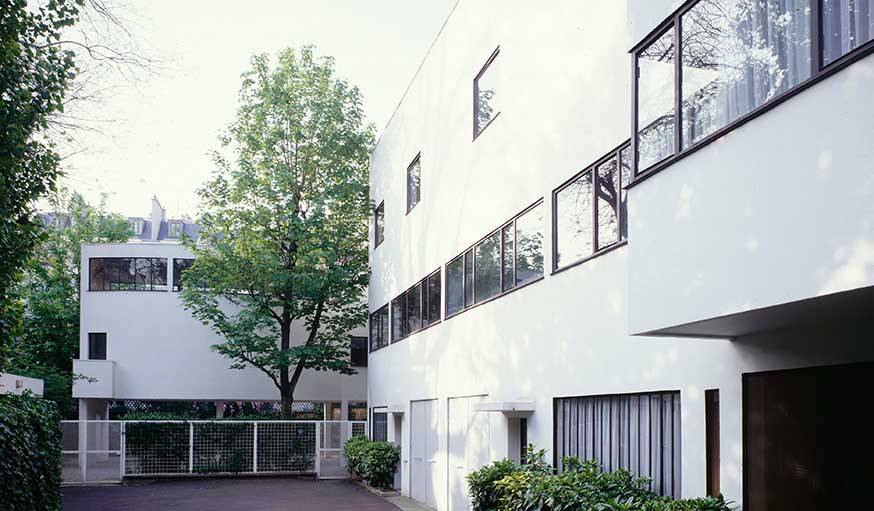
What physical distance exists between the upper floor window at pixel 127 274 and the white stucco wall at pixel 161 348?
212mm

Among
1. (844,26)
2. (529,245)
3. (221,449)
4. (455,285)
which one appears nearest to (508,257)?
(529,245)

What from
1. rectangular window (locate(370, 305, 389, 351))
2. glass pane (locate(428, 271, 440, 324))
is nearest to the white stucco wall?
rectangular window (locate(370, 305, 389, 351))

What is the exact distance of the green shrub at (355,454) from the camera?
23.5 metres

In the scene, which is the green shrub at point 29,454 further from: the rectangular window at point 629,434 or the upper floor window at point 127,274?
the upper floor window at point 127,274

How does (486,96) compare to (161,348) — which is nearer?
(486,96)

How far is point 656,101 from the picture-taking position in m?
7.38

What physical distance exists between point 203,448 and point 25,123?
1791 centimetres

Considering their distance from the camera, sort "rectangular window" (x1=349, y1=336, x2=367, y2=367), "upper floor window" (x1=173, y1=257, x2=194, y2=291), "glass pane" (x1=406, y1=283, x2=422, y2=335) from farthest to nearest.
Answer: "rectangular window" (x1=349, y1=336, x2=367, y2=367), "upper floor window" (x1=173, y1=257, x2=194, y2=291), "glass pane" (x1=406, y1=283, x2=422, y2=335)

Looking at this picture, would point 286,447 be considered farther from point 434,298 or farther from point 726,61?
point 726,61

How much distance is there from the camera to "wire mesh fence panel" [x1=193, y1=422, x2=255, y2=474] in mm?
26484

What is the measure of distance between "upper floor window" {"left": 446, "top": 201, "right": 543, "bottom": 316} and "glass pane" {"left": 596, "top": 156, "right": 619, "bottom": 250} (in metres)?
2.06

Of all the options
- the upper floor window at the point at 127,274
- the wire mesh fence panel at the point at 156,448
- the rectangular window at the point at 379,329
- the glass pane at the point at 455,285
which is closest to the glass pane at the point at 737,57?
the glass pane at the point at 455,285

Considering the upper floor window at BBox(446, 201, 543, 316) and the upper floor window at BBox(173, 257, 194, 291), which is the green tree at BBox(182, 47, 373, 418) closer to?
the upper floor window at BBox(173, 257, 194, 291)

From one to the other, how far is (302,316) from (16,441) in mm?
18950
